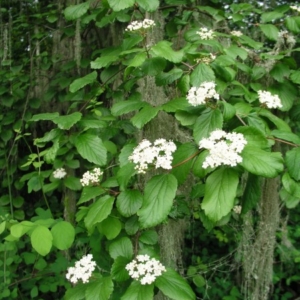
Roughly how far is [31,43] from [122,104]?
1.49 metres

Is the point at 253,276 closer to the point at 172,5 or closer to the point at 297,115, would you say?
the point at 297,115

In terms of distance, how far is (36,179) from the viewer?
1.86 metres

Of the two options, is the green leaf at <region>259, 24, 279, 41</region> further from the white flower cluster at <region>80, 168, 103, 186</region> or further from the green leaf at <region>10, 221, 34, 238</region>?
the green leaf at <region>10, 221, 34, 238</region>

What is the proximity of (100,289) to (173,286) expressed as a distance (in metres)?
0.19

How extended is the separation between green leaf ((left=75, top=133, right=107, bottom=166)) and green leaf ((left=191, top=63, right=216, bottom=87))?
333 millimetres

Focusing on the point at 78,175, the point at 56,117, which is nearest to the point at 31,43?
the point at 78,175

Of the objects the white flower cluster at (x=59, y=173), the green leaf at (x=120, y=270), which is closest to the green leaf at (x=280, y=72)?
the green leaf at (x=120, y=270)

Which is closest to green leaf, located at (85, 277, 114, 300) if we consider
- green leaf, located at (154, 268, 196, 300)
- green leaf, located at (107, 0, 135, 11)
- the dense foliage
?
the dense foliage

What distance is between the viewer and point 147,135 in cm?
116

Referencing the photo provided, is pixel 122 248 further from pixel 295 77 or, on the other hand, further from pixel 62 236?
pixel 295 77

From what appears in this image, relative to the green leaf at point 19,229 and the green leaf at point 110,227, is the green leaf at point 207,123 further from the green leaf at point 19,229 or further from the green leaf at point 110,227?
the green leaf at point 19,229

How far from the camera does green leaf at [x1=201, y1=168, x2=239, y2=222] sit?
756 mm

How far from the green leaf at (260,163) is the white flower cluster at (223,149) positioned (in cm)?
2


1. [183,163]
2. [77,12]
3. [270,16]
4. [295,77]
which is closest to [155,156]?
[183,163]
